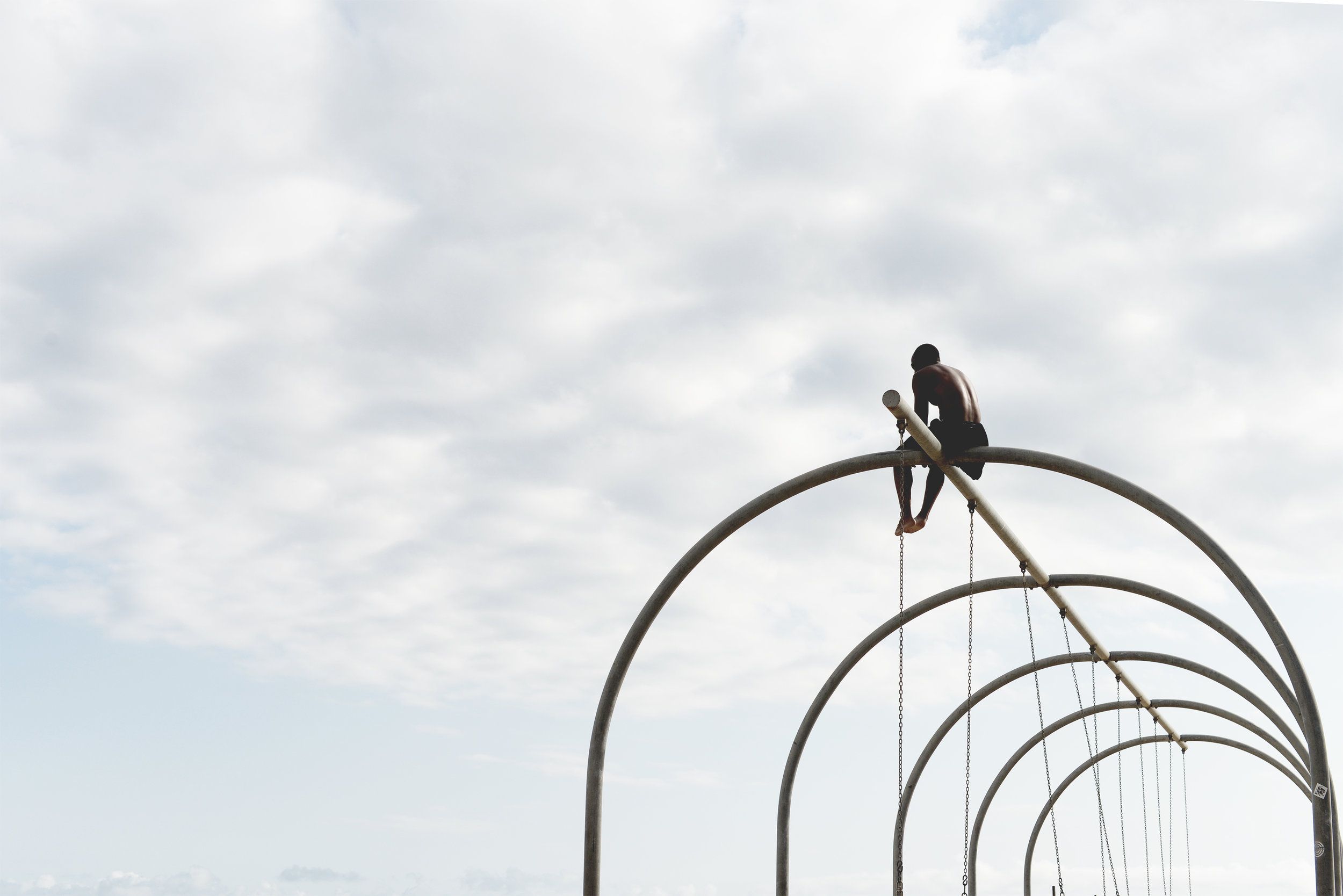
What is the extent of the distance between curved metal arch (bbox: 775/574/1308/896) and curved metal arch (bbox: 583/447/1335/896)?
11.8ft

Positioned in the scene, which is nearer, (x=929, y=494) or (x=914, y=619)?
(x=929, y=494)

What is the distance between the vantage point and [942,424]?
10.2m

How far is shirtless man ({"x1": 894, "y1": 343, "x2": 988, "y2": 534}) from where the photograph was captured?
10172 mm

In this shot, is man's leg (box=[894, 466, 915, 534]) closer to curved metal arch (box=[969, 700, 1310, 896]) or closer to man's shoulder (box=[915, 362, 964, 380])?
man's shoulder (box=[915, 362, 964, 380])

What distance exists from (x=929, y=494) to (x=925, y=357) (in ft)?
3.90

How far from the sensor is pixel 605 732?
404 inches

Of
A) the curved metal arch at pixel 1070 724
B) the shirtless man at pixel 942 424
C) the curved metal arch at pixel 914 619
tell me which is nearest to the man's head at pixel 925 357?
the shirtless man at pixel 942 424

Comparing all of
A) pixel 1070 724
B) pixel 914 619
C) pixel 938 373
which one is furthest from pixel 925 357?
pixel 1070 724

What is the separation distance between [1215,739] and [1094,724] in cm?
265

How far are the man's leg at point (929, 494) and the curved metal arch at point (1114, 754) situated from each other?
11477 millimetres

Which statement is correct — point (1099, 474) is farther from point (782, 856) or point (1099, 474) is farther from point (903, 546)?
point (782, 856)

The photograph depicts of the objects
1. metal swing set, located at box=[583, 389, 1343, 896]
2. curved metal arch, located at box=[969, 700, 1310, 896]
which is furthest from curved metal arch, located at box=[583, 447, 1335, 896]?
curved metal arch, located at box=[969, 700, 1310, 896]

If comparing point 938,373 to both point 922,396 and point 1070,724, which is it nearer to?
point 922,396

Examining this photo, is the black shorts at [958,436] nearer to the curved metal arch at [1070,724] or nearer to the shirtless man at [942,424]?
the shirtless man at [942,424]
